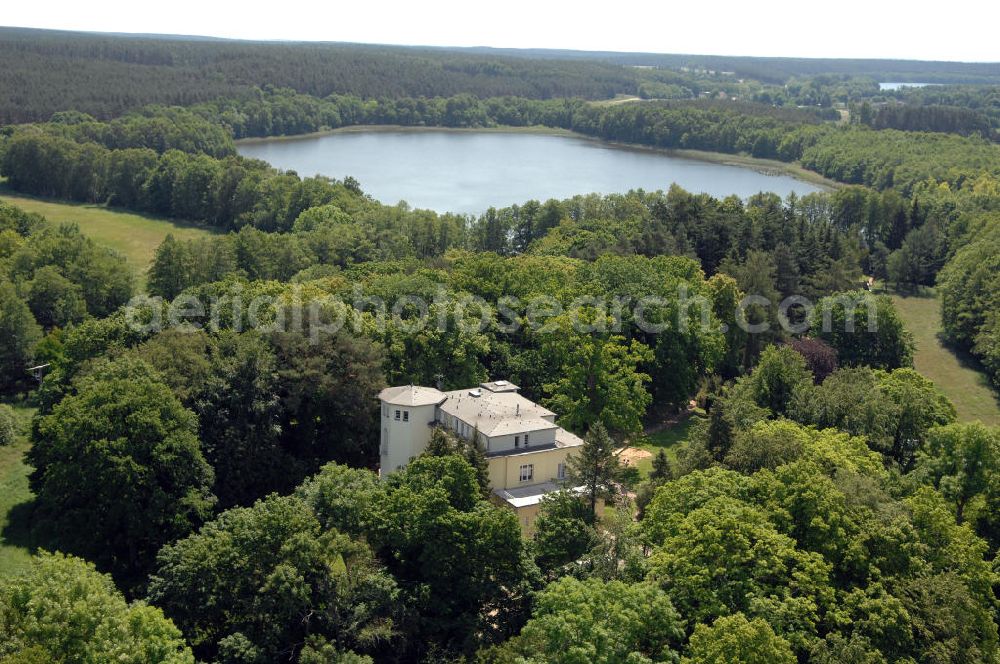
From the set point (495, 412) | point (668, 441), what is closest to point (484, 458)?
point (495, 412)

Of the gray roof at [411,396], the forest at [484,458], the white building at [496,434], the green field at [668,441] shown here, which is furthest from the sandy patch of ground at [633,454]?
the gray roof at [411,396]

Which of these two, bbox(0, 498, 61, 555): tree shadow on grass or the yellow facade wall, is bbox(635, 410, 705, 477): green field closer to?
the yellow facade wall

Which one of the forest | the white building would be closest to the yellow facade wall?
the white building

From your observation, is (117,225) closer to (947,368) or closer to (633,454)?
(633,454)

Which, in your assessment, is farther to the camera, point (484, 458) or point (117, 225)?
point (117, 225)

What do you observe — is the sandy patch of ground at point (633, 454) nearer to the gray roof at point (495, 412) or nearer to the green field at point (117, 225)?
the gray roof at point (495, 412)

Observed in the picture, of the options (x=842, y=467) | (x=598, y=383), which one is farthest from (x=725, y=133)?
(x=842, y=467)
